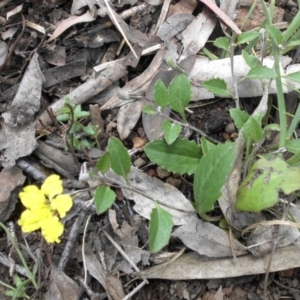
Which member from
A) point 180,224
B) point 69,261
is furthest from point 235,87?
point 69,261

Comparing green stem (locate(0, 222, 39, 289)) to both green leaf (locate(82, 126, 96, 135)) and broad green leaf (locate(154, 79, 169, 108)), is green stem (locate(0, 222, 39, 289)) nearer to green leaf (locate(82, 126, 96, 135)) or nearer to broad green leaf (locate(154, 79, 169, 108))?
green leaf (locate(82, 126, 96, 135))

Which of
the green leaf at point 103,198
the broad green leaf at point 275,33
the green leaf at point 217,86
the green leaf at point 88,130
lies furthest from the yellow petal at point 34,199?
the broad green leaf at point 275,33

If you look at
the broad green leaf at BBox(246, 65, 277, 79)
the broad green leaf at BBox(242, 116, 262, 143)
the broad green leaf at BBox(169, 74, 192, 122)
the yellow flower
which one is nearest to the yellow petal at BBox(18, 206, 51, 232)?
the yellow flower

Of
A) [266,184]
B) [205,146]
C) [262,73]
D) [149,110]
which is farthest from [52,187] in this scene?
[262,73]

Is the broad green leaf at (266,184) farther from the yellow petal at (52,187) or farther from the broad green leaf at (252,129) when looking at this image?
the yellow petal at (52,187)

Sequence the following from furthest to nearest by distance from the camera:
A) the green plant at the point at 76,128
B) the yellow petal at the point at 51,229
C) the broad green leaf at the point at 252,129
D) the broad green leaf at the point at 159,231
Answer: the green plant at the point at 76,128
the broad green leaf at the point at 252,129
the broad green leaf at the point at 159,231
the yellow petal at the point at 51,229

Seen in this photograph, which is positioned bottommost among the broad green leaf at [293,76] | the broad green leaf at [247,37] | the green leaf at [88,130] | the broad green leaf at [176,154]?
the broad green leaf at [176,154]

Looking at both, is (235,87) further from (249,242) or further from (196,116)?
(249,242)
